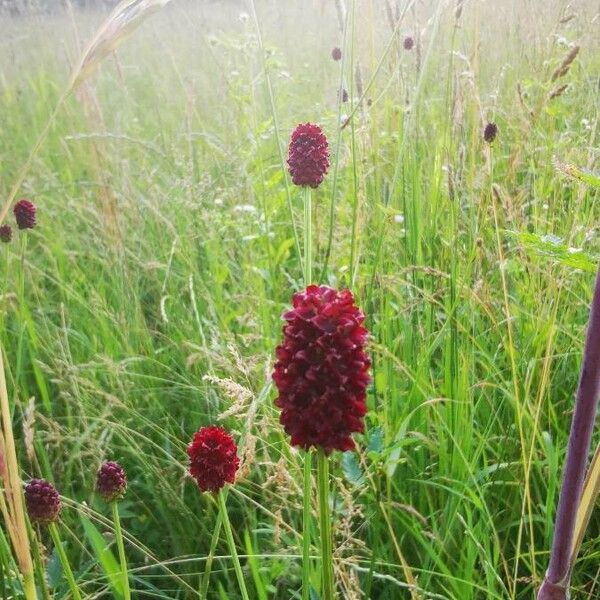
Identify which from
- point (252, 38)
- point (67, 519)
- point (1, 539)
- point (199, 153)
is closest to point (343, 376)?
point (1, 539)

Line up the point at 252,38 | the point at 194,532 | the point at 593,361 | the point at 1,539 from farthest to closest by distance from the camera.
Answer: the point at 252,38
the point at 194,532
the point at 1,539
the point at 593,361

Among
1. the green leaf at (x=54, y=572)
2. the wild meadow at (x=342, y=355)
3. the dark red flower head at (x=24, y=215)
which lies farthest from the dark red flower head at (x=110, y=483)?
the dark red flower head at (x=24, y=215)

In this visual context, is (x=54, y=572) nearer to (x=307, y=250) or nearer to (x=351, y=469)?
(x=351, y=469)

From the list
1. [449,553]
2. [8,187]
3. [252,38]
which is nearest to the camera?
[449,553]

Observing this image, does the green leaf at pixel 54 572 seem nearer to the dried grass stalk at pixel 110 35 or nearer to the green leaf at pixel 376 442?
the green leaf at pixel 376 442

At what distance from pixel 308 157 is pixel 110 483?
597 mm

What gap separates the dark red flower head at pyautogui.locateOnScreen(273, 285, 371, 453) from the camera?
570mm

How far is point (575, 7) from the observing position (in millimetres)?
2900

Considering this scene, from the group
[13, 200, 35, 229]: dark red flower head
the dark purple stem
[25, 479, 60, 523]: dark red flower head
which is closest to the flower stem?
the dark purple stem

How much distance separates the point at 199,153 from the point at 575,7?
5.65ft

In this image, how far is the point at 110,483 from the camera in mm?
879

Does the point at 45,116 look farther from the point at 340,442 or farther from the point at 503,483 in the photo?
the point at 340,442

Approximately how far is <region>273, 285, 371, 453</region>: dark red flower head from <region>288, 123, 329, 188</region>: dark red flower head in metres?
0.52

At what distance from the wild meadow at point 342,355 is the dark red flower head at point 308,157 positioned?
3 centimetres
